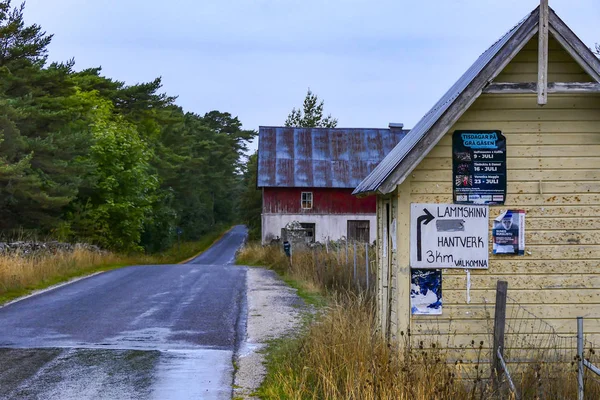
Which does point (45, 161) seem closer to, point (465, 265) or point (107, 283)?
point (107, 283)

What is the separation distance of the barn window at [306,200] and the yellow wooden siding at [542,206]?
135ft

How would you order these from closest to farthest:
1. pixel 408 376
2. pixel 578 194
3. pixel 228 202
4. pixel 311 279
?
pixel 408 376 < pixel 578 194 < pixel 311 279 < pixel 228 202

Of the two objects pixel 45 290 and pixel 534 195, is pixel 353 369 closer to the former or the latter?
pixel 534 195

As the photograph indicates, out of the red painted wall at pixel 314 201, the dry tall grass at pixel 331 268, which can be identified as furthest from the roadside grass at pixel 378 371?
the red painted wall at pixel 314 201

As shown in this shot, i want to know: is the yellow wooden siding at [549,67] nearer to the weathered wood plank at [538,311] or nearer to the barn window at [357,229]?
the weathered wood plank at [538,311]

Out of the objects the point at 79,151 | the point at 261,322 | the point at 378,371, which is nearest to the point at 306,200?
the point at 79,151

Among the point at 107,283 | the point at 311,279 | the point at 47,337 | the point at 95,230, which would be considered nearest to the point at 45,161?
the point at 95,230

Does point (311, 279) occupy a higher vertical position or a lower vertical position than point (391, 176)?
lower

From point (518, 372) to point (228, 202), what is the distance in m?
105

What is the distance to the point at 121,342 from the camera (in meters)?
13.1

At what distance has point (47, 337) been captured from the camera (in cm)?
1350

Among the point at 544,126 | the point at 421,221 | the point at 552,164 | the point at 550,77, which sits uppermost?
the point at 550,77

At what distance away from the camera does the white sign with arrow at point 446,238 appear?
9.95m

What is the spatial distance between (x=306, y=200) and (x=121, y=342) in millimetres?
38443
